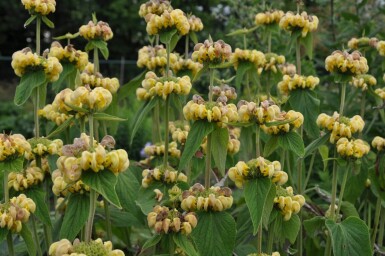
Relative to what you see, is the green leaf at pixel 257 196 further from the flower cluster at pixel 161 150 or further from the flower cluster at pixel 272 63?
the flower cluster at pixel 272 63

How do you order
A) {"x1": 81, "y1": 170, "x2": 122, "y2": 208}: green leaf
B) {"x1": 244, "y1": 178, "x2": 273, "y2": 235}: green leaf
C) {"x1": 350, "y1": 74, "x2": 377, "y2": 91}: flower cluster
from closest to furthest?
{"x1": 81, "y1": 170, "x2": 122, "y2": 208}: green leaf → {"x1": 244, "y1": 178, "x2": 273, "y2": 235}: green leaf → {"x1": 350, "y1": 74, "x2": 377, "y2": 91}: flower cluster

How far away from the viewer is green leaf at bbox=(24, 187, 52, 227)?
138 centimetres

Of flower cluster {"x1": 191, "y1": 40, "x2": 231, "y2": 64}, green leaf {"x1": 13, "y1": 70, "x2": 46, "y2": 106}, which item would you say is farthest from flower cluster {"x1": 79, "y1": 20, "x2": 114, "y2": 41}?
flower cluster {"x1": 191, "y1": 40, "x2": 231, "y2": 64}

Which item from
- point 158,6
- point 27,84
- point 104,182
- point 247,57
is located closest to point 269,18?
point 247,57

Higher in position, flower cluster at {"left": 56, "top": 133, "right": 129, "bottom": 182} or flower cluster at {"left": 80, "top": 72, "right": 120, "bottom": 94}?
flower cluster at {"left": 80, "top": 72, "right": 120, "bottom": 94}

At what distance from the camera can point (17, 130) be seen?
6.60m

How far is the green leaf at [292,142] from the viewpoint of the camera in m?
1.45

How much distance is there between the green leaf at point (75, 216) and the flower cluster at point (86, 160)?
0.64ft

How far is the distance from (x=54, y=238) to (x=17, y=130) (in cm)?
514

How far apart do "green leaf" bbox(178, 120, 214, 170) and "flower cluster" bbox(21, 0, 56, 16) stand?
21.7 inches

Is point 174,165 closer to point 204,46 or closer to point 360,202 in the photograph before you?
point 204,46

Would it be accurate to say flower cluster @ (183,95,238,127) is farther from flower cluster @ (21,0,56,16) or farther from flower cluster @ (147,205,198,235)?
flower cluster @ (21,0,56,16)

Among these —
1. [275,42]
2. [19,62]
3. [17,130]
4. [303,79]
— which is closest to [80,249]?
[19,62]

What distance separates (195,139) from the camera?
1.31 meters
